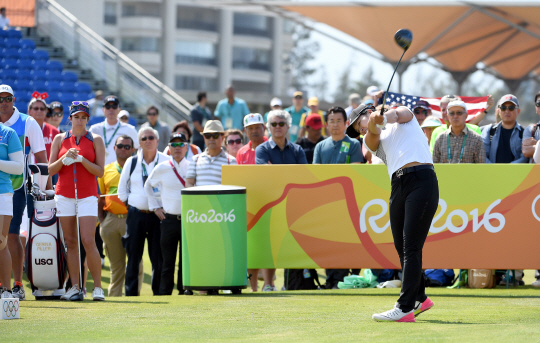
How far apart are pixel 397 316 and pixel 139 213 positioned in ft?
16.9

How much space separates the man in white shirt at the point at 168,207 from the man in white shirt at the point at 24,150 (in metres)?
1.87

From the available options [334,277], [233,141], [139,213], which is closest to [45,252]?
[139,213]

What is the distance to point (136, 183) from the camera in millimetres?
11359

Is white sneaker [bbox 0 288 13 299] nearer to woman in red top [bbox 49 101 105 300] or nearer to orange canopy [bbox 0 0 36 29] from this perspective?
woman in red top [bbox 49 101 105 300]

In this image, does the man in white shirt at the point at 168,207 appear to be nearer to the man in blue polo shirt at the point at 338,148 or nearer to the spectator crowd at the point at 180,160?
the spectator crowd at the point at 180,160

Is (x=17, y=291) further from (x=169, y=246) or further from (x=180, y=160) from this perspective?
(x=180, y=160)

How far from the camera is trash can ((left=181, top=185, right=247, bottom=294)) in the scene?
9.96 m

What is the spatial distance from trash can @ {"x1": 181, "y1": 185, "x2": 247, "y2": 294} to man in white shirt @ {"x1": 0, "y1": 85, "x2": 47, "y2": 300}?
6.02 ft

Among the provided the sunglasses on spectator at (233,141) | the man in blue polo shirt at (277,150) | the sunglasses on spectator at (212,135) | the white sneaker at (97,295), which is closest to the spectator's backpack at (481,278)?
the man in blue polo shirt at (277,150)

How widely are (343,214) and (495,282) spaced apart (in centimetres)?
233

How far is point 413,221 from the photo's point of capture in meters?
7.16

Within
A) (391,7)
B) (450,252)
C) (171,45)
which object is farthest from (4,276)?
(171,45)

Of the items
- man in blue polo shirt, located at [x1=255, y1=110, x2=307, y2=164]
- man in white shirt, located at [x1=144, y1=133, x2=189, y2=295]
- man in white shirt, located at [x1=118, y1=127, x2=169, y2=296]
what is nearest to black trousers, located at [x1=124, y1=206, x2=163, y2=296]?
man in white shirt, located at [x1=118, y1=127, x2=169, y2=296]

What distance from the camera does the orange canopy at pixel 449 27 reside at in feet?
73.5
